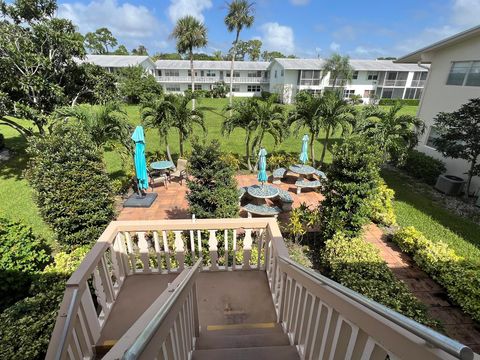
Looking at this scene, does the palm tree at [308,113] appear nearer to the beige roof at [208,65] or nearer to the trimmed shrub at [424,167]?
the trimmed shrub at [424,167]

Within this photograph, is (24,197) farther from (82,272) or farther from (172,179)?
(82,272)

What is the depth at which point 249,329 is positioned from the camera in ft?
10.6

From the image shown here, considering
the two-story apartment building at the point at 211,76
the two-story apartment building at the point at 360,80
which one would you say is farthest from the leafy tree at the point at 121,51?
the two-story apartment building at the point at 360,80

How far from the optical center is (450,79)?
11.6m

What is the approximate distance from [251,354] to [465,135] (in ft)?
35.3

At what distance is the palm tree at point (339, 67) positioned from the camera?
35094 mm

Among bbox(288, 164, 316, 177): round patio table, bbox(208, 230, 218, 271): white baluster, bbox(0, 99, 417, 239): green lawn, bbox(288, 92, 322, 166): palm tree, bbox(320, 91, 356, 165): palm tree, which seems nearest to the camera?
bbox(208, 230, 218, 271): white baluster

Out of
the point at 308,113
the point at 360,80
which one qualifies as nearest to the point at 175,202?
the point at 308,113

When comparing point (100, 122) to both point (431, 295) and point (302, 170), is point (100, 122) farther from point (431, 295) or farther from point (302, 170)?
point (431, 295)

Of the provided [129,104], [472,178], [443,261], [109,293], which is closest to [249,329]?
[109,293]

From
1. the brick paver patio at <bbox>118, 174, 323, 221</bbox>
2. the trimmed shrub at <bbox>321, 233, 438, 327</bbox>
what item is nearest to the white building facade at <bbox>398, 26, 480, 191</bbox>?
the brick paver patio at <bbox>118, 174, 323, 221</bbox>

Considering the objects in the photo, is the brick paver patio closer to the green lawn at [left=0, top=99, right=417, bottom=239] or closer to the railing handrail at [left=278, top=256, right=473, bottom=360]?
the green lawn at [left=0, top=99, right=417, bottom=239]

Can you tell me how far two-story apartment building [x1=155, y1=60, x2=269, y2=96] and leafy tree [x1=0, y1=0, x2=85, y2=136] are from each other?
31.8 m

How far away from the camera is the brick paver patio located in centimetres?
844
